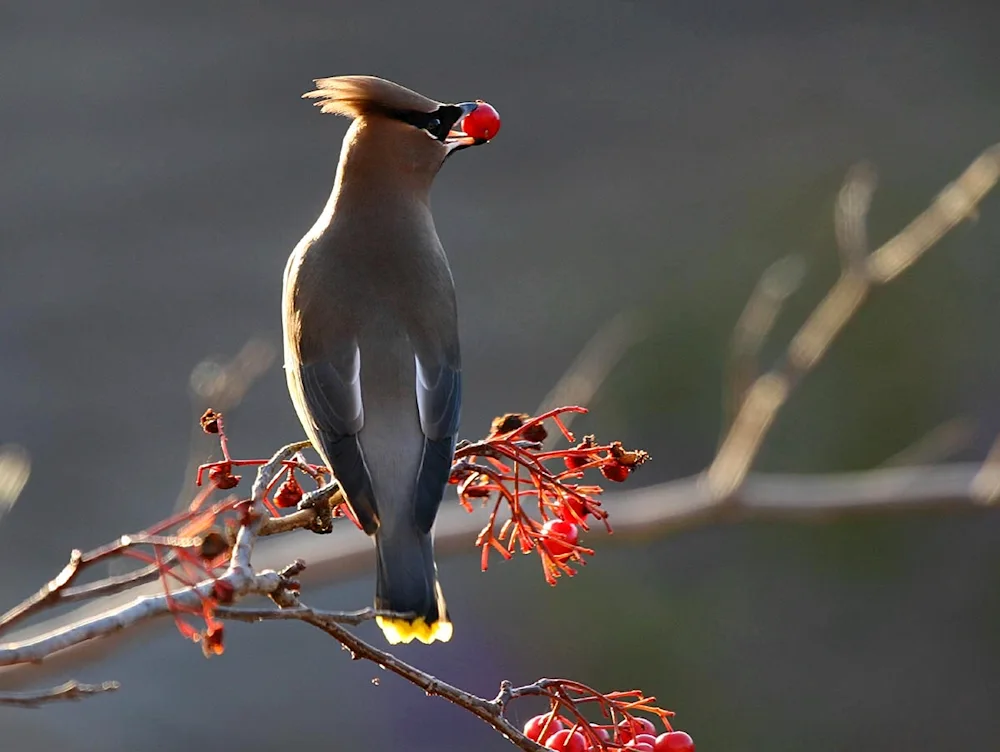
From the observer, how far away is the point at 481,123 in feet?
7.50

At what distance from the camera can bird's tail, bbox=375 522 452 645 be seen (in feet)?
5.85

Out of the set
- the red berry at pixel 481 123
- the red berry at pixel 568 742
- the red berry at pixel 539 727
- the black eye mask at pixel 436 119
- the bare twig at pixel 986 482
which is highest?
the black eye mask at pixel 436 119

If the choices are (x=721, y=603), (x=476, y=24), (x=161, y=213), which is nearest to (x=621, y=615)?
(x=721, y=603)

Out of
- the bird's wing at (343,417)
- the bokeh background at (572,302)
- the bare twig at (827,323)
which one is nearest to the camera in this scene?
the bird's wing at (343,417)

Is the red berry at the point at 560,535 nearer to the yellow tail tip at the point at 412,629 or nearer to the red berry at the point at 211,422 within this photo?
the yellow tail tip at the point at 412,629

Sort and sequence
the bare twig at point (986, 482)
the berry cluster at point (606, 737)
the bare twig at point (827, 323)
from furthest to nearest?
the bare twig at point (986, 482), the bare twig at point (827, 323), the berry cluster at point (606, 737)

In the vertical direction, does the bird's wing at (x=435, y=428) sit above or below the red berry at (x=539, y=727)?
above

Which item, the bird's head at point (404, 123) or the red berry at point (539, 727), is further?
the bird's head at point (404, 123)

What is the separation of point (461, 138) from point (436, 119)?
0.16 feet

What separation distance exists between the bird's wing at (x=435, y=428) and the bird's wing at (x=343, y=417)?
0.07 metres

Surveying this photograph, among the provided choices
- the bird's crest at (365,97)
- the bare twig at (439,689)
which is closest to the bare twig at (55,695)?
the bare twig at (439,689)

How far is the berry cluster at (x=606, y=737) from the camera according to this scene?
1.62 metres

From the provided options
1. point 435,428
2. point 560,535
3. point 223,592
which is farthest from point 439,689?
point 435,428

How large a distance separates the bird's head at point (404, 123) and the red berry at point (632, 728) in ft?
3.12
